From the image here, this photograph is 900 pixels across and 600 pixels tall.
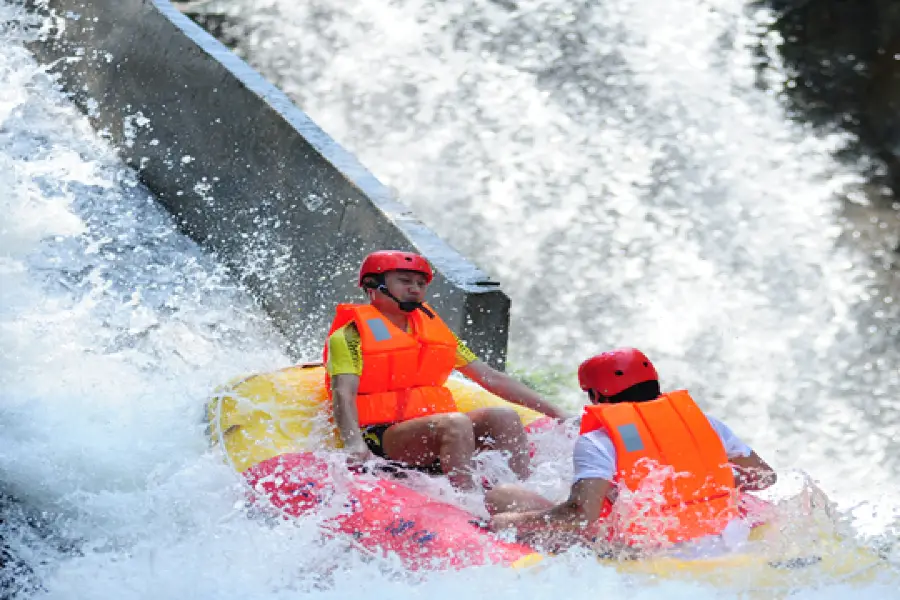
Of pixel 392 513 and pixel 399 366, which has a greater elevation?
pixel 399 366

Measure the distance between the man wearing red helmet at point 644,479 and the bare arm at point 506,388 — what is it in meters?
1.18

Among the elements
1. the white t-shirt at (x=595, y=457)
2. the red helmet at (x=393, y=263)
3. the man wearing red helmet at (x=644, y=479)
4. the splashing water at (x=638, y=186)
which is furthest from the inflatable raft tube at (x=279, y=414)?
the splashing water at (x=638, y=186)

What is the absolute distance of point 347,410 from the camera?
409 cm

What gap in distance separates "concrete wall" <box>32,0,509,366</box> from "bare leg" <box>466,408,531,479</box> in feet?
3.81

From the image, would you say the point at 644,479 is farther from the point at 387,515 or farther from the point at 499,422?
the point at 499,422

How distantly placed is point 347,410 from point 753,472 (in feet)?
4.65

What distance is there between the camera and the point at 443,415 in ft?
13.3

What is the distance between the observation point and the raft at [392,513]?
3082 millimetres

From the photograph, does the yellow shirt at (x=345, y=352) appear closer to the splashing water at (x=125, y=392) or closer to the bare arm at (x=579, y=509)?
the splashing water at (x=125, y=392)

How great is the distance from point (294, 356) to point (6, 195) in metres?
2.07

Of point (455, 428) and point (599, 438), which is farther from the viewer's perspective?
point (455, 428)

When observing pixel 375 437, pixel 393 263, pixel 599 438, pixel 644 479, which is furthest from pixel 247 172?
pixel 644 479

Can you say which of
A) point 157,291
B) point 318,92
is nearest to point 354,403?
point 157,291

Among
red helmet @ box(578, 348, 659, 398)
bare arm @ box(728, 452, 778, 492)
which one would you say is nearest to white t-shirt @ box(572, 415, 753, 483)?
red helmet @ box(578, 348, 659, 398)
